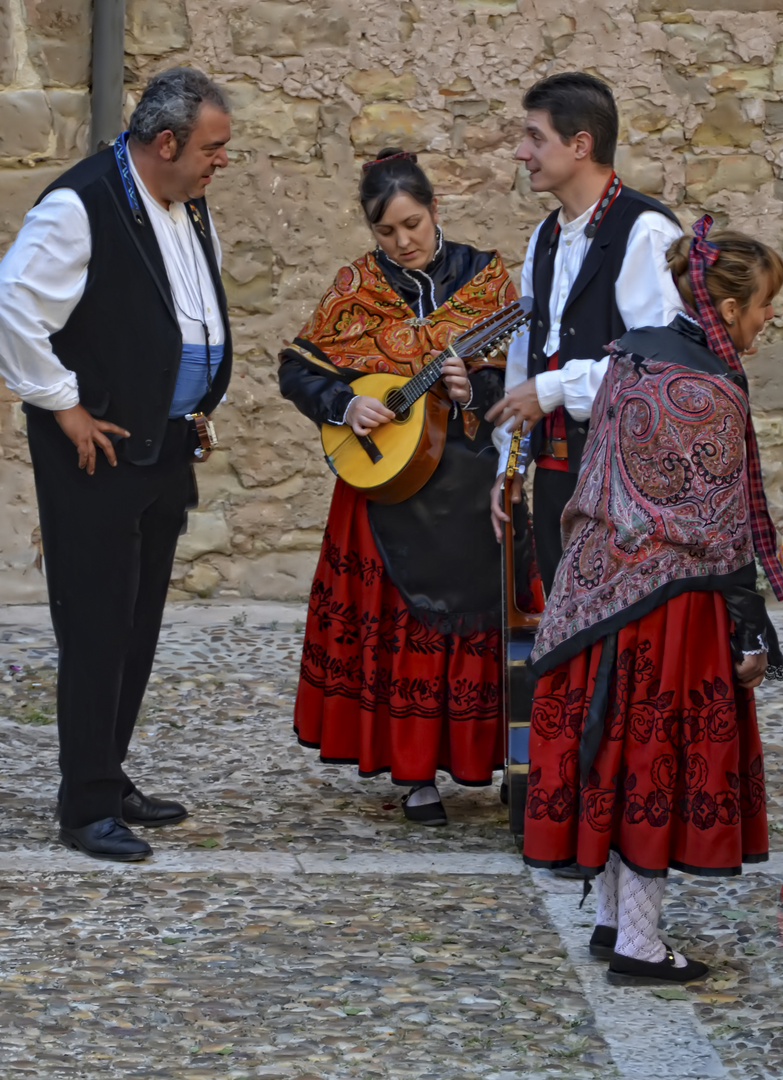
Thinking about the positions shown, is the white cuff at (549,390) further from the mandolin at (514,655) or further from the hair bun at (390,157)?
the hair bun at (390,157)

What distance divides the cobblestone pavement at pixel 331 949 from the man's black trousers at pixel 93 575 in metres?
0.22

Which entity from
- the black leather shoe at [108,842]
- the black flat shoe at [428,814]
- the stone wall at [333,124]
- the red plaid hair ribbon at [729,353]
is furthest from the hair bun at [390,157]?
the stone wall at [333,124]

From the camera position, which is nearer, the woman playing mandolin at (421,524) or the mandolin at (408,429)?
the mandolin at (408,429)

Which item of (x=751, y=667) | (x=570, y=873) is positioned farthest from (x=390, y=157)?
(x=570, y=873)

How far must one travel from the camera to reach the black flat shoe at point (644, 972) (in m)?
3.14

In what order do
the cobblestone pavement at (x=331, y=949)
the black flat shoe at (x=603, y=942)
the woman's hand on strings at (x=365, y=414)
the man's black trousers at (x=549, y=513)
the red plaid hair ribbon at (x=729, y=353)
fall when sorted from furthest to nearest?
the woman's hand on strings at (x=365, y=414) → the man's black trousers at (x=549, y=513) → the black flat shoe at (x=603, y=942) → the red plaid hair ribbon at (x=729, y=353) → the cobblestone pavement at (x=331, y=949)

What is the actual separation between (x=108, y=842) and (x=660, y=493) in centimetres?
173

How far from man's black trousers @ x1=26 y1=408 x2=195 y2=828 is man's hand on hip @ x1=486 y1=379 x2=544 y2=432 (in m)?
0.83

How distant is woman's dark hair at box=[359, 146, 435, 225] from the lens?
3.96 meters

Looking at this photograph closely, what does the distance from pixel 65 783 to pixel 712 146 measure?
389 cm

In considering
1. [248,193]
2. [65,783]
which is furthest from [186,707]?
[248,193]

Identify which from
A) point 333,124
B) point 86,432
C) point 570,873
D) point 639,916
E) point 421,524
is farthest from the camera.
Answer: point 333,124

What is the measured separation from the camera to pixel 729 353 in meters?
2.98

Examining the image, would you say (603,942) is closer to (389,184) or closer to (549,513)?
(549,513)
